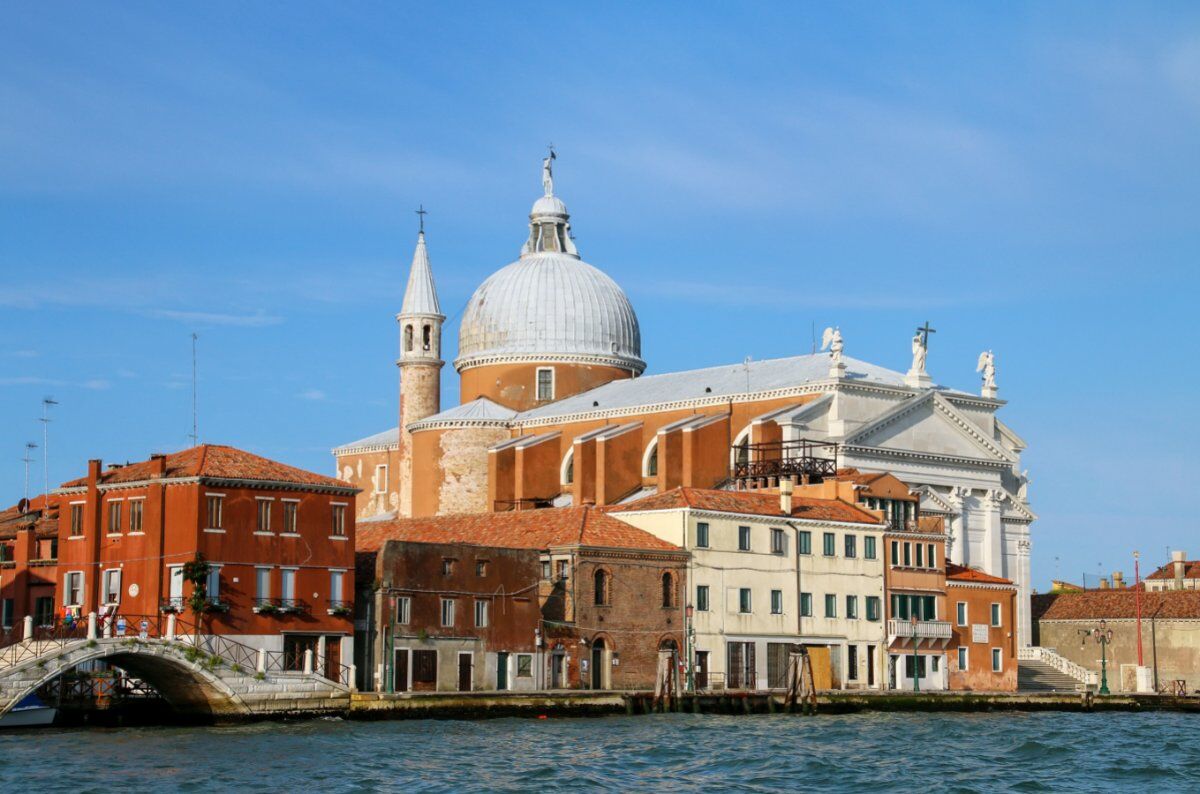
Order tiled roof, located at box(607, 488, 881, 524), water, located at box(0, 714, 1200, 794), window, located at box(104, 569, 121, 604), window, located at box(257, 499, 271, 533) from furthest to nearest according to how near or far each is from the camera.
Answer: tiled roof, located at box(607, 488, 881, 524)
window, located at box(104, 569, 121, 604)
window, located at box(257, 499, 271, 533)
water, located at box(0, 714, 1200, 794)

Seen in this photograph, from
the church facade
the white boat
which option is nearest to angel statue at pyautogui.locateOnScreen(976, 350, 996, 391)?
the church facade

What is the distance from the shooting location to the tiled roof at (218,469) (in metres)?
46.2

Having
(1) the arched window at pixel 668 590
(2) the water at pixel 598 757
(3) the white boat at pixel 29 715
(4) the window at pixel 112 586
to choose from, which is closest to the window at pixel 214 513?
(4) the window at pixel 112 586

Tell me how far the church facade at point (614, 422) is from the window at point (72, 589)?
19222mm

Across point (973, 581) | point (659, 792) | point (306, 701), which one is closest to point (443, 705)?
point (306, 701)

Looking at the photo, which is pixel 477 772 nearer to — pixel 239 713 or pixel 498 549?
pixel 239 713

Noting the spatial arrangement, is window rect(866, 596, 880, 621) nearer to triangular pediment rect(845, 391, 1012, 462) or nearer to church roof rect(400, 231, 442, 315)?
triangular pediment rect(845, 391, 1012, 462)

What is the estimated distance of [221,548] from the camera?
45688 mm

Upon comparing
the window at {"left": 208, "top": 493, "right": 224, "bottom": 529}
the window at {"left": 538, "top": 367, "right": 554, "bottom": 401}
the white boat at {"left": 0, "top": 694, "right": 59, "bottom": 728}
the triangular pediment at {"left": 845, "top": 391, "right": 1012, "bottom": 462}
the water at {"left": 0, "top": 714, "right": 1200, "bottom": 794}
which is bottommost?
the water at {"left": 0, "top": 714, "right": 1200, "bottom": 794}

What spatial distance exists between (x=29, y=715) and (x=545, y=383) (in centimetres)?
3374

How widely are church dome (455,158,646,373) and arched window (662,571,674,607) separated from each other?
76.1ft

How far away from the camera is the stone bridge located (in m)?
41.2

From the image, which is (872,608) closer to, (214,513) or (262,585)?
(262,585)

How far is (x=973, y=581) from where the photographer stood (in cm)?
5928
